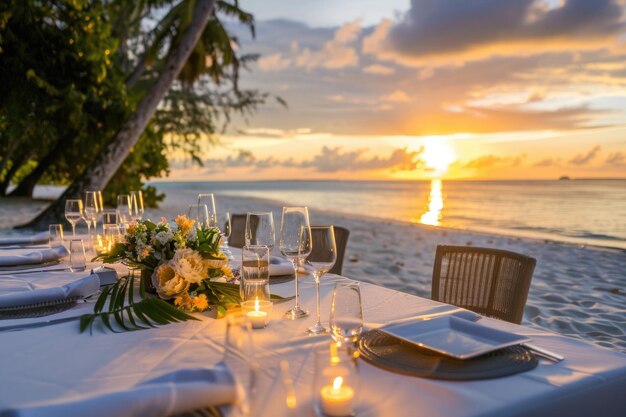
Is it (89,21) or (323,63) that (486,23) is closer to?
(89,21)

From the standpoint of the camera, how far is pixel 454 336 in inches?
60.1

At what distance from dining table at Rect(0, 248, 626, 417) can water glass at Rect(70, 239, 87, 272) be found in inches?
24.7

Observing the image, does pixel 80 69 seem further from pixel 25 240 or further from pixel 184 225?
pixel 184 225

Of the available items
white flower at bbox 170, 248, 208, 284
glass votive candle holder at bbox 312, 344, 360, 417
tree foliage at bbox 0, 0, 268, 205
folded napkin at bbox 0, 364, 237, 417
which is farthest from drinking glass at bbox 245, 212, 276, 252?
tree foliage at bbox 0, 0, 268, 205

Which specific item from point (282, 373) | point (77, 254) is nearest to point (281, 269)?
point (77, 254)

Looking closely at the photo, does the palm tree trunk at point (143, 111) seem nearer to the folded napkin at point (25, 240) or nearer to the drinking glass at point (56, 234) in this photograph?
the folded napkin at point (25, 240)

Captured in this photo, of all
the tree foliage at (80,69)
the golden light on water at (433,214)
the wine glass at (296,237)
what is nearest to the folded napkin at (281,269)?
the wine glass at (296,237)

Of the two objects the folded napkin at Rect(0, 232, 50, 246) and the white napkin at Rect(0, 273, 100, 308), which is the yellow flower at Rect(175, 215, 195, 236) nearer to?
the white napkin at Rect(0, 273, 100, 308)

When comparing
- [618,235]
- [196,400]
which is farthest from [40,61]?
[618,235]

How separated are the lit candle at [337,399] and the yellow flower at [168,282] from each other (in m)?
0.91

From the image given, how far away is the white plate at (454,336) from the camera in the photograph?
1.41 metres

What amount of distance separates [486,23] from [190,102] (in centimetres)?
1088

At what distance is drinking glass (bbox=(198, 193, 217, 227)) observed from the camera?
8.34 feet

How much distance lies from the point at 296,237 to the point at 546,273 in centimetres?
648
